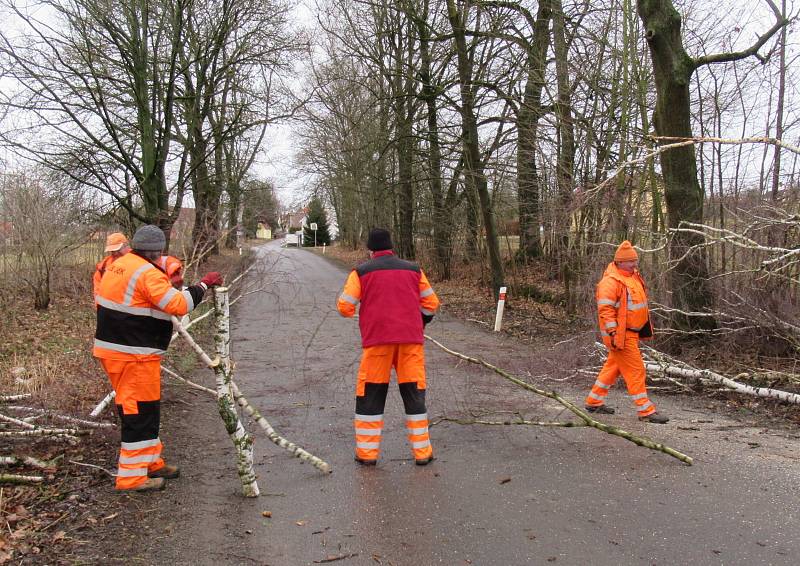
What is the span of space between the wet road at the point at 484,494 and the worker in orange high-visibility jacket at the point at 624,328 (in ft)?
0.95

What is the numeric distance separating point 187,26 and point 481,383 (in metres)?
13.6

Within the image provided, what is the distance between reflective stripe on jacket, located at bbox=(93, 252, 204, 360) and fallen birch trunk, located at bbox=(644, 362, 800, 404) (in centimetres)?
574

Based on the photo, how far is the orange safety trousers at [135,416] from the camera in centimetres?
470

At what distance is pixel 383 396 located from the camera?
543 centimetres

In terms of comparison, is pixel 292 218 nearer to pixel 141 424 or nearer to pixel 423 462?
pixel 423 462

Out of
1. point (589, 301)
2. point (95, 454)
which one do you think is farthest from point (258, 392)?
point (589, 301)

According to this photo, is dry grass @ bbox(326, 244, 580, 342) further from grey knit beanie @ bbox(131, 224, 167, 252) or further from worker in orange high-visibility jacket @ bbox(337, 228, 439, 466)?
grey knit beanie @ bbox(131, 224, 167, 252)

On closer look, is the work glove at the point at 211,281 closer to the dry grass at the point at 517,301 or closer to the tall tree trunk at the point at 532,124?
the dry grass at the point at 517,301

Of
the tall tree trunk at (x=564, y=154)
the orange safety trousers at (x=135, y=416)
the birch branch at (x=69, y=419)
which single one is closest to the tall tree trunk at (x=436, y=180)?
the tall tree trunk at (x=564, y=154)

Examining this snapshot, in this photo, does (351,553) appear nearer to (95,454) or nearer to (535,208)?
(95,454)

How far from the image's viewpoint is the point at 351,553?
3.77 metres

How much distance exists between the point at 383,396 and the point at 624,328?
269 cm

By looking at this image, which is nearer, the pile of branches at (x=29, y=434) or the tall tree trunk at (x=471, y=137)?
the pile of branches at (x=29, y=434)

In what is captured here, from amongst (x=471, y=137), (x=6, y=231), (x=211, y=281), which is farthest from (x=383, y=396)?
(x=6, y=231)
